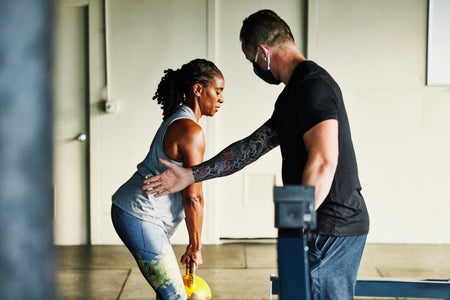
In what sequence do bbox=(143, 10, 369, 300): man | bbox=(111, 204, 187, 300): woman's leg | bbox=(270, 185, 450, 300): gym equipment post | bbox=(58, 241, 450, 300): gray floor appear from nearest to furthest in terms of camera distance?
bbox=(270, 185, 450, 300): gym equipment post < bbox=(143, 10, 369, 300): man < bbox=(111, 204, 187, 300): woman's leg < bbox=(58, 241, 450, 300): gray floor

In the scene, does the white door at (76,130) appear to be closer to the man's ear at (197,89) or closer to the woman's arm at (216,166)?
the man's ear at (197,89)

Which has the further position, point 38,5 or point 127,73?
point 127,73

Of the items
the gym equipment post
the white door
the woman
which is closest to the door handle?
the white door

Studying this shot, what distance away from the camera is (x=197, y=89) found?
12.1 ft

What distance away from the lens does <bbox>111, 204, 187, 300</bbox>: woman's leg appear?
3229 millimetres

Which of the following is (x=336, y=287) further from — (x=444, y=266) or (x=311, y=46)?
(x=311, y=46)

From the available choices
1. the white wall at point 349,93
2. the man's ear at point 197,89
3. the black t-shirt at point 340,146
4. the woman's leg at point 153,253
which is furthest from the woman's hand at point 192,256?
the white wall at point 349,93

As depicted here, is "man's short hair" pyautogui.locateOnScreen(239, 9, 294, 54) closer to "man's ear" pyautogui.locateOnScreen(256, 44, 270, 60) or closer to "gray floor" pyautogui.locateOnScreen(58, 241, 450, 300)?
"man's ear" pyautogui.locateOnScreen(256, 44, 270, 60)

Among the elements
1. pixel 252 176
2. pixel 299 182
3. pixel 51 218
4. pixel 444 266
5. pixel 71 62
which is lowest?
pixel 444 266

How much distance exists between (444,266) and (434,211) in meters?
0.90

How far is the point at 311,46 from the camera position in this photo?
6.88m

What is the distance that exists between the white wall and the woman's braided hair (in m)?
3.22

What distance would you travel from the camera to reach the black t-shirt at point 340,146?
8.64ft

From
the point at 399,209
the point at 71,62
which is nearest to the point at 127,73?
the point at 71,62
